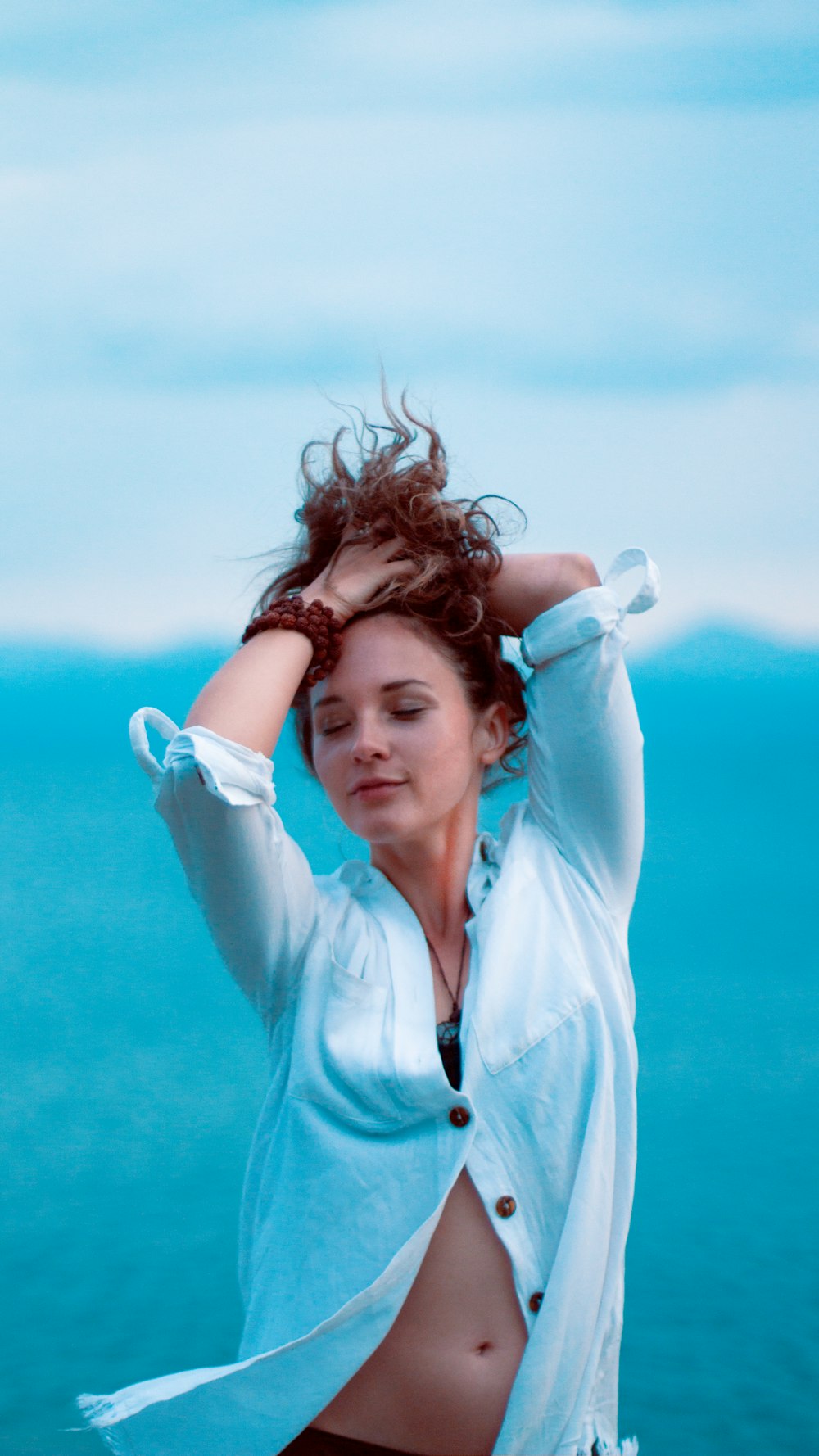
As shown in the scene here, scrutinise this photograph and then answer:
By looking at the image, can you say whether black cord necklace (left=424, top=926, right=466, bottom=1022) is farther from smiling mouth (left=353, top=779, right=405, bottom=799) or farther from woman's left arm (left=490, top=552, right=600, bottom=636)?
woman's left arm (left=490, top=552, right=600, bottom=636)

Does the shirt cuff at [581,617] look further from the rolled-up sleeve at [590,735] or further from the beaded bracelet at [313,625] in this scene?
the beaded bracelet at [313,625]

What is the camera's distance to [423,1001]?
139 centimetres

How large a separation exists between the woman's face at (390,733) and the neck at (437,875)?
0.03 metres

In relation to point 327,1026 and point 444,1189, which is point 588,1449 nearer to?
point 444,1189

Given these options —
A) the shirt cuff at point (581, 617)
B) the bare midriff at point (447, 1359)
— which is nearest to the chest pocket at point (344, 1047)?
the bare midriff at point (447, 1359)

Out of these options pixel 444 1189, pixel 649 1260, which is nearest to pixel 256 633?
pixel 444 1189

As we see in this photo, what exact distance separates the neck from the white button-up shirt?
0.10 ft

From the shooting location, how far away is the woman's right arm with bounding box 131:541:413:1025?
1274 millimetres

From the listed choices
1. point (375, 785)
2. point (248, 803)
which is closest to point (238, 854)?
point (248, 803)

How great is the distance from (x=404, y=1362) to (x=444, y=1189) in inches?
Result: 6.9

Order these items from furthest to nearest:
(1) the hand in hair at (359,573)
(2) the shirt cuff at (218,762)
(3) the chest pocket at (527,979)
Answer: (1) the hand in hair at (359,573)
(3) the chest pocket at (527,979)
(2) the shirt cuff at (218,762)

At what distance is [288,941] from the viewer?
4.59 feet

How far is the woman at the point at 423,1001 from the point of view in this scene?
1290 mm

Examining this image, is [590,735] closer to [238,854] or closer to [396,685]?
[396,685]
